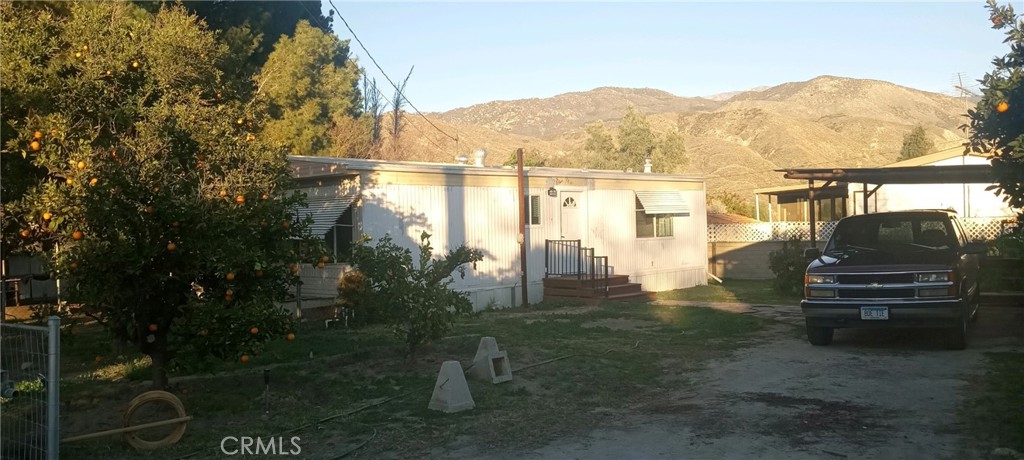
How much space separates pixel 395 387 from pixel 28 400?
3.56m

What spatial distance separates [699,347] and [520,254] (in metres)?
6.66

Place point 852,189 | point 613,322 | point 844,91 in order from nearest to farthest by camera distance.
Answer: point 613,322, point 852,189, point 844,91

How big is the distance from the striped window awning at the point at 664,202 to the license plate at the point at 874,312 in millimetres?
9933

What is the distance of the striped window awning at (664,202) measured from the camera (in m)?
20.5

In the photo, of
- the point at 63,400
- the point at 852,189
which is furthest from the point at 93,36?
the point at 852,189

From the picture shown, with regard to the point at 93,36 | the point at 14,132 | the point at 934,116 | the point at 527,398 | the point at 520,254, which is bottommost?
the point at 527,398

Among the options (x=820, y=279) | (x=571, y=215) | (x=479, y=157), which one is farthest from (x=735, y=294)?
(x=820, y=279)

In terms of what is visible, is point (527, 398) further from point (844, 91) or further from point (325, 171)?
point (844, 91)

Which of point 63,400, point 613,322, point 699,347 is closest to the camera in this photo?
point 63,400

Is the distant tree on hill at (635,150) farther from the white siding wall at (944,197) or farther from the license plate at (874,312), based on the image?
the license plate at (874,312)

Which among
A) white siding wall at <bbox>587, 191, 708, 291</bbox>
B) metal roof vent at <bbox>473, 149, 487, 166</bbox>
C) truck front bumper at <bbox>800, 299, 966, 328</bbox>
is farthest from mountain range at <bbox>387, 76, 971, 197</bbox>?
metal roof vent at <bbox>473, 149, 487, 166</bbox>

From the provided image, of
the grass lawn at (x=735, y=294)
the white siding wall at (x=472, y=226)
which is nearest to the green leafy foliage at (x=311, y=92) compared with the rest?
the white siding wall at (x=472, y=226)

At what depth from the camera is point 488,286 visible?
55.8 feet

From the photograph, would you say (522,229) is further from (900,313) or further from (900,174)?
(900,313)
